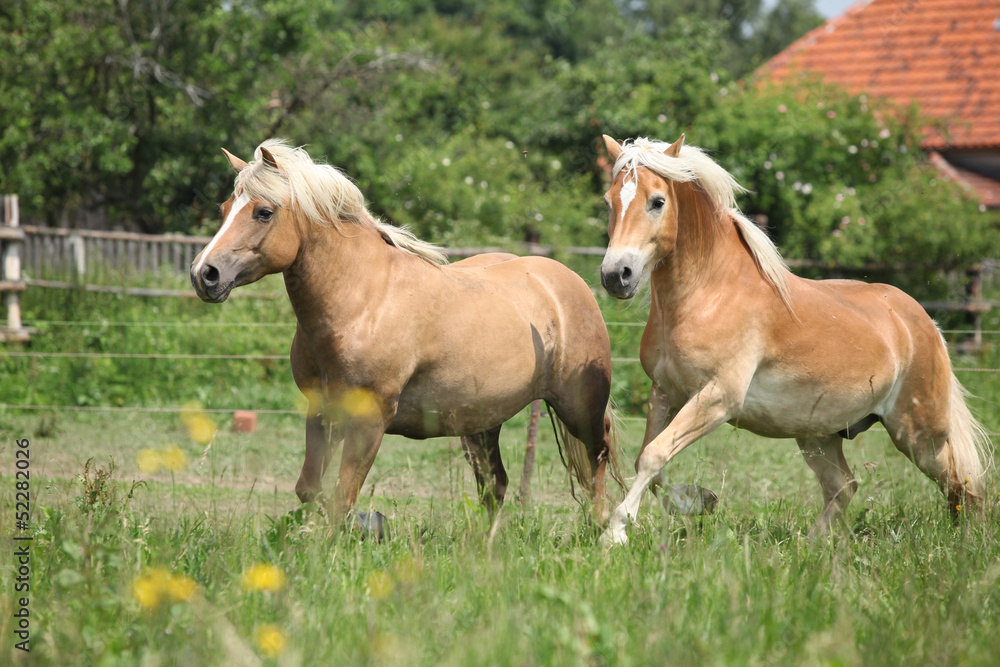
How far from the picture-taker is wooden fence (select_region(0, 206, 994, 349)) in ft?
29.6

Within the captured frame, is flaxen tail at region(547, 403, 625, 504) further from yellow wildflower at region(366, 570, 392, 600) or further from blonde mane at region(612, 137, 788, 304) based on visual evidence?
yellow wildflower at region(366, 570, 392, 600)

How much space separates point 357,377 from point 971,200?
9.03 meters

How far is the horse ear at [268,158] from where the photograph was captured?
12.0ft

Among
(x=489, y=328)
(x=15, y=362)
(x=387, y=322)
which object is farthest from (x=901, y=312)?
(x=15, y=362)

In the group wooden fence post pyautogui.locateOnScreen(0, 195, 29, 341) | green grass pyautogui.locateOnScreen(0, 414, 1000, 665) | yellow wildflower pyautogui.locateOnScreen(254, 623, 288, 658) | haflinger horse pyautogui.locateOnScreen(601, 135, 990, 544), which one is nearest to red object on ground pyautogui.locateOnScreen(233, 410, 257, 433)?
wooden fence post pyautogui.locateOnScreen(0, 195, 29, 341)

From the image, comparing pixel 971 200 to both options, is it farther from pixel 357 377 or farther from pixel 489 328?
pixel 357 377

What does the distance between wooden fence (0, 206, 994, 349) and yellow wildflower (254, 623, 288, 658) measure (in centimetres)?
691

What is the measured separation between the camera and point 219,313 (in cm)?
972

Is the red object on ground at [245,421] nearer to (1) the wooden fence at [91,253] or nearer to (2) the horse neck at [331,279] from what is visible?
(1) the wooden fence at [91,253]

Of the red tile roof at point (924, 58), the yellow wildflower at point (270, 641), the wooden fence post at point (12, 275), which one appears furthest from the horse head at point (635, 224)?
the red tile roof at point (924, 58)

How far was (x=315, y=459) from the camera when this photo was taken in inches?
152

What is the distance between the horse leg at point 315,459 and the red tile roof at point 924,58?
1171 centimetres

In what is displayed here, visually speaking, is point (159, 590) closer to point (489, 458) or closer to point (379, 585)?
point (379, 585)

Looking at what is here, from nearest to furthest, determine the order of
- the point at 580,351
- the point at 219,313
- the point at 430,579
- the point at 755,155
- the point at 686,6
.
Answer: the point at 430,579
the point at 580,351
the point at 219,313
the point at 755,155
the point at 686,6
